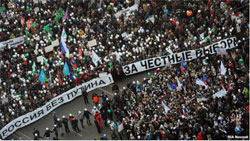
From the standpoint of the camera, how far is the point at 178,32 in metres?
49.7

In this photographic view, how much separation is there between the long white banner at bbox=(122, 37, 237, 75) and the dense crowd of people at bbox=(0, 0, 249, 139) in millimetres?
398

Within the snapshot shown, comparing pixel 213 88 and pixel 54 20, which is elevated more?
pixel 54 20

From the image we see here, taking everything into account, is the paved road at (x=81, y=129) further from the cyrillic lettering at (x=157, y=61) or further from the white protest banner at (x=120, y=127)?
the white protest banner at (x=120, y=127)

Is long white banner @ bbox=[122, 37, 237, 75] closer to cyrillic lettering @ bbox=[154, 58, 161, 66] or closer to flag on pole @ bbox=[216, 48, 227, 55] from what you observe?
cyrillic lettering @ bbox=[154, 58, 161, 66]

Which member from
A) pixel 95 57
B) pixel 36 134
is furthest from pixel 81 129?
pixel 95 57

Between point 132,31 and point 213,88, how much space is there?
35.0 ft

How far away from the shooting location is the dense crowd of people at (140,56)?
41.2 m

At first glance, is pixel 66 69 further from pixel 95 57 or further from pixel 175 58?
pixel 175 58

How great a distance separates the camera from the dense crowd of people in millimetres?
41219

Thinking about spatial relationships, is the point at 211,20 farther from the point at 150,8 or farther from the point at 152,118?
the point at 152,118

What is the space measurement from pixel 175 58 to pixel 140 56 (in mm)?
2608

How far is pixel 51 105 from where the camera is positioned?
47438 millimetres

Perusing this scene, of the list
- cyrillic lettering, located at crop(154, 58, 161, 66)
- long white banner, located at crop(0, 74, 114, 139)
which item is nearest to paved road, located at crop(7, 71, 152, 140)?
long white banner, located at crop(0, 74, 114, 139)

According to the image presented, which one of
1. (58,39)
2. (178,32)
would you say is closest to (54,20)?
(58,39)
